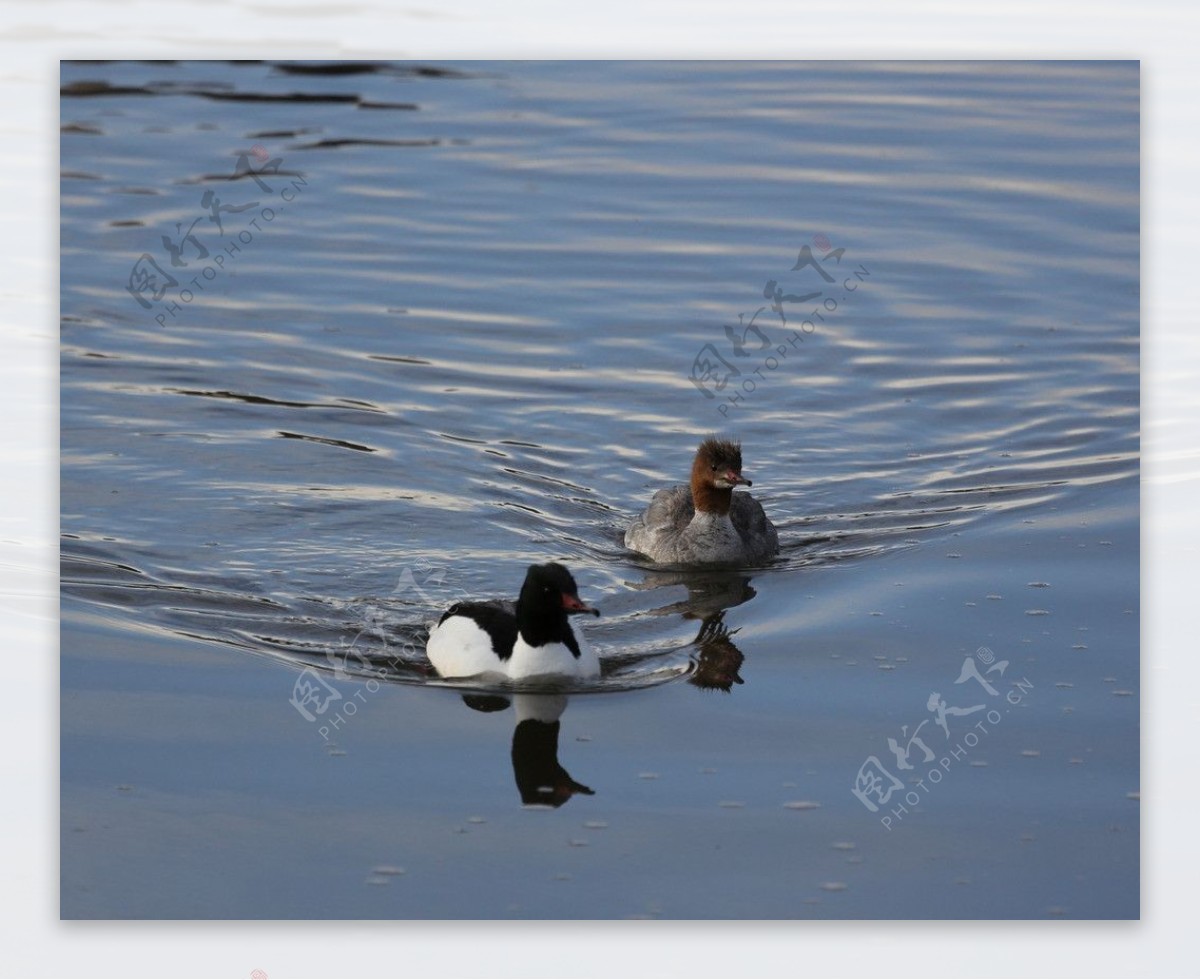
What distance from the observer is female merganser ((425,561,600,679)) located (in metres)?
11.6

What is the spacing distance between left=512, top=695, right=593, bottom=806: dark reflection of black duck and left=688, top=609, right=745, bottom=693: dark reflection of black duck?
0.99 metres

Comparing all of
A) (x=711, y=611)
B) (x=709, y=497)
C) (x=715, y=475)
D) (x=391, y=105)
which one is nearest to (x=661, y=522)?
(x=709, y=497)

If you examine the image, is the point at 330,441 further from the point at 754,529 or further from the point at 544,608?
the point at 544,608

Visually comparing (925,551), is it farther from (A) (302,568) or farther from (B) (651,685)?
(A) (302,568)

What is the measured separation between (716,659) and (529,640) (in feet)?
4.57

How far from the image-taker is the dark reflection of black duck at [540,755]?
10109 mm

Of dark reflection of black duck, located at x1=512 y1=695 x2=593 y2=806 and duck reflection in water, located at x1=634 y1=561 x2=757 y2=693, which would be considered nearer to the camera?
dark reflection of black duck, located at x1=512 y1=695 x2=593 y2=806

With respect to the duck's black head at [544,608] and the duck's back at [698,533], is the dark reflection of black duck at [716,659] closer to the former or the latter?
the duck's black head at [544,608]

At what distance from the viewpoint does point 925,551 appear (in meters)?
14.2

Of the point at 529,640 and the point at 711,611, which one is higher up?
the point at 711,611

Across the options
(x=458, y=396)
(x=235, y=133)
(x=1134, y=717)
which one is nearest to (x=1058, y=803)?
(x=1134, y=717)

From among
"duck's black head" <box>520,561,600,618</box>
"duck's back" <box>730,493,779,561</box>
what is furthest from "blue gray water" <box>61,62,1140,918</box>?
"duck's black head" <box>520,561,600,618</box>

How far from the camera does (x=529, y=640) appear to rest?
1164 centimetres

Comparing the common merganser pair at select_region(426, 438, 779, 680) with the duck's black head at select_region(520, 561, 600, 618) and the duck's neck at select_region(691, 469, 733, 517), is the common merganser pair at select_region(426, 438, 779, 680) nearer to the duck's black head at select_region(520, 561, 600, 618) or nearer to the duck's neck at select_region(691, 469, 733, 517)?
the duck's black head at select_region(520, 561, 600, 618)
